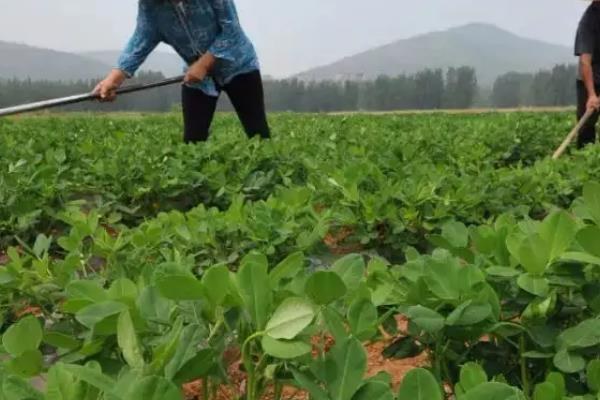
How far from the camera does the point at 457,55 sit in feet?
300

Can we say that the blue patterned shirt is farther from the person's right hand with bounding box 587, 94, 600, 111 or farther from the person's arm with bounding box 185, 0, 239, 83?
the person's right hand with bounding box 587, 94, 600, 111

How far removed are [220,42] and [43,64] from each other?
69.7 meters

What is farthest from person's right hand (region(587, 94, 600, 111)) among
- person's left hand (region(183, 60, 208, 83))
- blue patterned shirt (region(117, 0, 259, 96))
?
person's left hand (region(183, 60, 208, 83))

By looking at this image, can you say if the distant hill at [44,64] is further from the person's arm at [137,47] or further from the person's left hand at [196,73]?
the person's left hand at [196,73]

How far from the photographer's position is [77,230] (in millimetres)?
1867

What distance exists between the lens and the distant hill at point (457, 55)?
82488 millimetres

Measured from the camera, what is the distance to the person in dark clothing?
638 centimetres

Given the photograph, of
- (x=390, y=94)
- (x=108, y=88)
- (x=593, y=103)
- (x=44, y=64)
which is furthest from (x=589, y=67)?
(x=44, y=64)

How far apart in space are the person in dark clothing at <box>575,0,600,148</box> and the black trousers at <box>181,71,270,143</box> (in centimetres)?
276

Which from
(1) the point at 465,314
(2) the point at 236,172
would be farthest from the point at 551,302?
(2) the point at 236,172

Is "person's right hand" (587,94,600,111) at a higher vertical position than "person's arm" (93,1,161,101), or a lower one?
lower

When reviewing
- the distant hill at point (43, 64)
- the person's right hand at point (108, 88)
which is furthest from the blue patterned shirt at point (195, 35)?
the distant hill at point (43, 64)

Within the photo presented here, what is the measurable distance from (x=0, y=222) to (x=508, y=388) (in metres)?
A: 2.35

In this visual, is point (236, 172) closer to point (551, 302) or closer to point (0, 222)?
point (0, 222)
